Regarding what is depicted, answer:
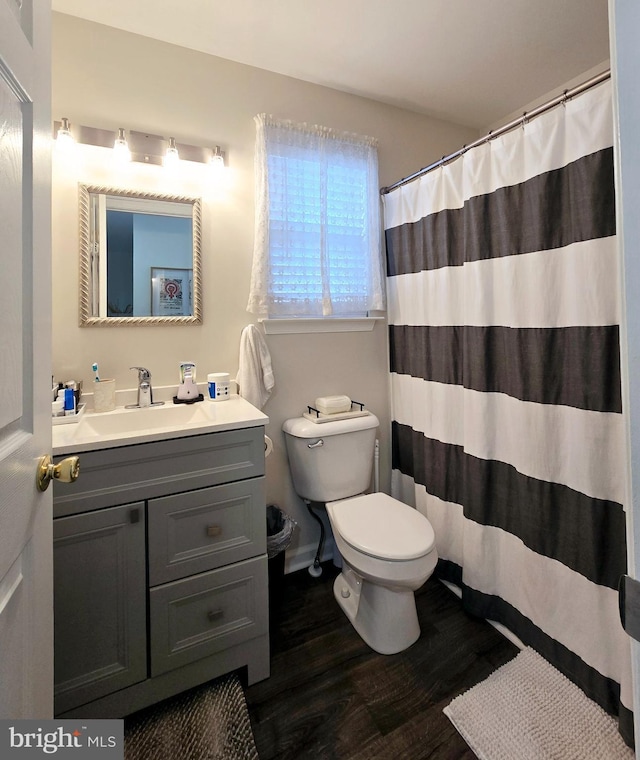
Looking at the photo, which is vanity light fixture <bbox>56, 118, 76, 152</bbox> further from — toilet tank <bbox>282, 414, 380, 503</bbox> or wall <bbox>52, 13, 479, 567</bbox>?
toilet tank <bbox>282, 414, 380, 503</bbox>

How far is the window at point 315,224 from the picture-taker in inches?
67.9

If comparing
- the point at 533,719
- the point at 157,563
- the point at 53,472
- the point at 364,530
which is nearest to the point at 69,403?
the point at 157,563

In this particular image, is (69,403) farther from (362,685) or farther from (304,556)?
(362,685)

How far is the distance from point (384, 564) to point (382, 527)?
0.17m

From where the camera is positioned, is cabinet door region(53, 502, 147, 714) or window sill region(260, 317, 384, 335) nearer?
cabinet door region(53, 502, 147, 714)

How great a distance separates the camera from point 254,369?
170 cm

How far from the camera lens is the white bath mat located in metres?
1.08

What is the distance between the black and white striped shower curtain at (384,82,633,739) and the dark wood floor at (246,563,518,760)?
0.64 ft

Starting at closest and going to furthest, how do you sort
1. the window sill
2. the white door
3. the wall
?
1. the white door
2. the wall
3. the window sill

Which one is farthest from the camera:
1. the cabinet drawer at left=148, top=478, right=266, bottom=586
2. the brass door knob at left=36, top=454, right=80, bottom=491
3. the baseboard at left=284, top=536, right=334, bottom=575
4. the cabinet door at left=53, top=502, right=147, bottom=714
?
the baseboard at left=284, top=536, right=334, bottom=575

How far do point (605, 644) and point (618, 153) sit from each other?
144 cm

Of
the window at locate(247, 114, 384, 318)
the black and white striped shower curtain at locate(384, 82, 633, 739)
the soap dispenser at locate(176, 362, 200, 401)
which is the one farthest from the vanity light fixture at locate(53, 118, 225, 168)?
the black and white striped shower curtain at locate(384, 82, 633, 739)

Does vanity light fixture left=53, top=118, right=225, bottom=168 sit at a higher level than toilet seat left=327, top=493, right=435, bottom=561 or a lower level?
higher

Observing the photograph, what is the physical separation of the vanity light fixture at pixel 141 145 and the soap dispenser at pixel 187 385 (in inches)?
34.3
